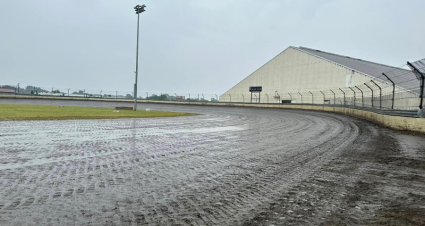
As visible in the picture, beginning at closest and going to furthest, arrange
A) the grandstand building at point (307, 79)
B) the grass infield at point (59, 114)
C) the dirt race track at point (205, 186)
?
the dirt race track at point (205, 186) < the grass infield at point (59, 114) < the grandstand building at point (307, 79)

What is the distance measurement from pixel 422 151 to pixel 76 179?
8.25 metres

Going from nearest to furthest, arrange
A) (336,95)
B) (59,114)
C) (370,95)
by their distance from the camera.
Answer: (59,114), (370,95), (336,95)

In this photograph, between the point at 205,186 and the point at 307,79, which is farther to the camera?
the point at 307,79

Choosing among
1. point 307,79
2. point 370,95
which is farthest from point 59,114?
point 307,79

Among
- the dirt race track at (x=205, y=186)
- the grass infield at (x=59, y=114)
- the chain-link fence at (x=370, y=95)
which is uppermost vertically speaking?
the chain-link fence at (x=370, y=95)

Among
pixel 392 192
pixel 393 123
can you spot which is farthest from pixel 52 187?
pixel 393 123

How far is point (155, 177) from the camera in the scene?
4.54m

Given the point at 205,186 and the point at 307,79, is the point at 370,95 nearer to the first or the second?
the point at 205,186

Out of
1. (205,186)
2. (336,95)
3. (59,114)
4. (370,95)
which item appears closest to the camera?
(205,186)

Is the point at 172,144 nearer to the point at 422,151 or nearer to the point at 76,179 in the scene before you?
the point at 76,179

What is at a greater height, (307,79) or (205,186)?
(307,79)

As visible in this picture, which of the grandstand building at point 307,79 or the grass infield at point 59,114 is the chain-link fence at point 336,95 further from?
the grass infield at point 59,114

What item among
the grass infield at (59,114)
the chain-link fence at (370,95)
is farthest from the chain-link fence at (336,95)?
the grass infield at (59,114)

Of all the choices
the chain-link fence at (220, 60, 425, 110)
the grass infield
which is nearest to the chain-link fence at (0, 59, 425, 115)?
the chain-link fence at (220, 60, 425, 110)
